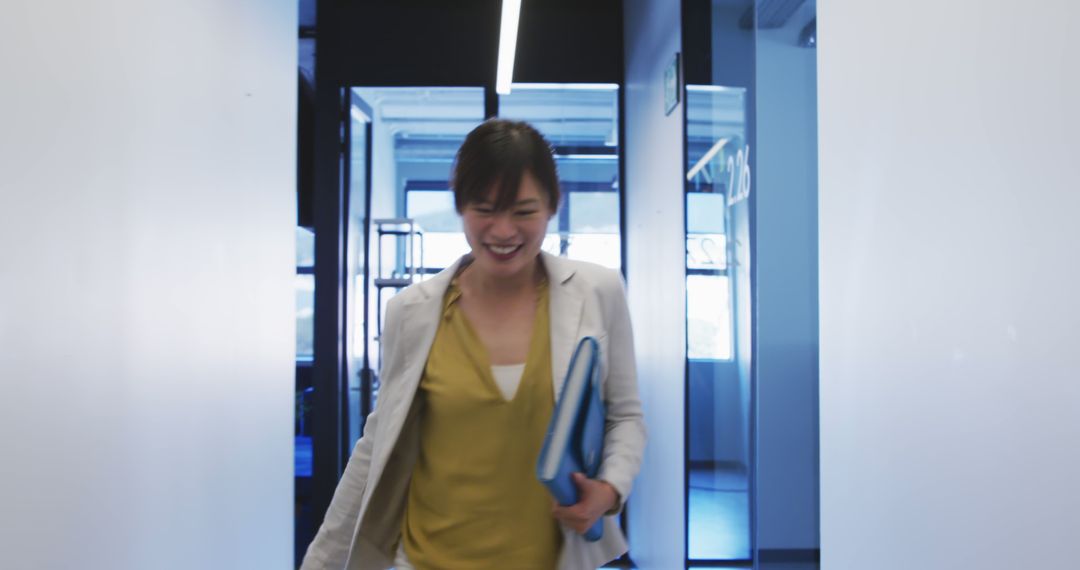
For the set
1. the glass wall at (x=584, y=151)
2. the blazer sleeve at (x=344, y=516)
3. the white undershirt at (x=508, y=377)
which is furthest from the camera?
the glass wall at (x=584, y=151)

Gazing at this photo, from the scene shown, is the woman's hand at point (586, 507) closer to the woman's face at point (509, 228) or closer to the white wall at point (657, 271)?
the woman's face at point (509, 228)

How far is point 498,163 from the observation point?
150 centimetres

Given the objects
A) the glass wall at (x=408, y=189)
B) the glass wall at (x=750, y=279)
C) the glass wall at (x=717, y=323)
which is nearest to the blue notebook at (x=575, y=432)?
the glass wall at (x=750, y=279)

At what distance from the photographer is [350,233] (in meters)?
6.77

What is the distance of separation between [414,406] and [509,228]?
0.34 meters

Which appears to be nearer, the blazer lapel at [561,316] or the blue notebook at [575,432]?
the blue notebook at [575,432]

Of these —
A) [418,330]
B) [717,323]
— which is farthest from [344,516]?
[717,323]
